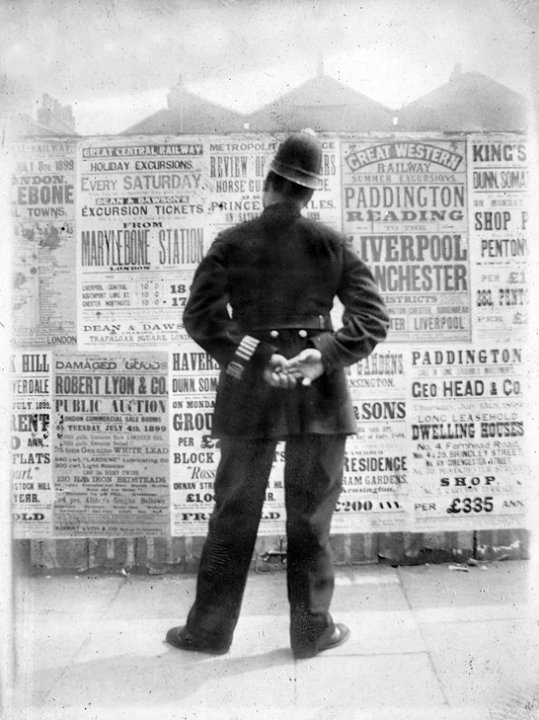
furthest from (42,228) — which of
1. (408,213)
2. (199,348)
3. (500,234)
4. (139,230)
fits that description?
(500,234)

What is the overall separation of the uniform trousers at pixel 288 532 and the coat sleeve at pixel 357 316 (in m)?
0.24

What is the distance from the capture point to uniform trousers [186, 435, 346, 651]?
178 cm

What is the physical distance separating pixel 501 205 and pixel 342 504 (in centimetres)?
94

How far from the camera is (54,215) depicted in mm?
1838

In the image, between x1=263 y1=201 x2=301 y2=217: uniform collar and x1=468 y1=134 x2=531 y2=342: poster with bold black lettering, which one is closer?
x1=263 y1=201 x2=301 y2=217: uniform collar

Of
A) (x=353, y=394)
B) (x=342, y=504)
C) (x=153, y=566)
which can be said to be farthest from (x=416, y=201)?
(x=153, y=566)

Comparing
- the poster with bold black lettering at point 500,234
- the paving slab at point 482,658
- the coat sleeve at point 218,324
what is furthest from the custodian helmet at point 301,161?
the paving slab at point 482,658

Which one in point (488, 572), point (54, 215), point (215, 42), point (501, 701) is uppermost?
point (215, 42)

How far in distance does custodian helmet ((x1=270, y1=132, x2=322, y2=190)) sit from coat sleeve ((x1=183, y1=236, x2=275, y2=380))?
246 mm

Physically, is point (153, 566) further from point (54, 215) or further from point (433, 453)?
point (54, 215)

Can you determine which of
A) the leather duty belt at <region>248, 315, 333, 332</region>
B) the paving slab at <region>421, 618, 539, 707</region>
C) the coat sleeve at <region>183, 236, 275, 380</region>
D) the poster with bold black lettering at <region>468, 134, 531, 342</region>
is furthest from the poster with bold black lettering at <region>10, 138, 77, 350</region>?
the paving slab at <region>421, 618, 539, 707</region>

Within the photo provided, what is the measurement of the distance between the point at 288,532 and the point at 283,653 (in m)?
0.32

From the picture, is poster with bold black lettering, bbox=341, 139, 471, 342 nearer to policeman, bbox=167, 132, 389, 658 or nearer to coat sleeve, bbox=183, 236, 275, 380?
policeman, bbox=167, 132, 389, 658

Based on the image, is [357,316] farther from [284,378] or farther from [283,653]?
[283,653]
